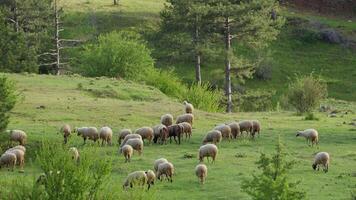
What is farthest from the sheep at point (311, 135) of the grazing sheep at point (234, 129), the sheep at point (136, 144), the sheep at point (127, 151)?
the sheep at point (127, 151)

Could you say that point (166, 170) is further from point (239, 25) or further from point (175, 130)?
point (239, 25)

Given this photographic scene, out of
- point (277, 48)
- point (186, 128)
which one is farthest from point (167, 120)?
point (277, 48)

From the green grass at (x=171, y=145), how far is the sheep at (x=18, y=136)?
41 cm

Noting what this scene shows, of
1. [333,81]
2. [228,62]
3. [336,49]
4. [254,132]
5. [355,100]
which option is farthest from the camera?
[336,49]

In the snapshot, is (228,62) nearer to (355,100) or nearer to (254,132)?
(355,100)

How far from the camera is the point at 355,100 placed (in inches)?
3019

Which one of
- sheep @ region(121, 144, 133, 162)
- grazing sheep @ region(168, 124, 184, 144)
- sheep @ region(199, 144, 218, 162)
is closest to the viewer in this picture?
sheep @ region(121, 144, 133, 162)

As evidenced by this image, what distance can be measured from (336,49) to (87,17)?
32.0m

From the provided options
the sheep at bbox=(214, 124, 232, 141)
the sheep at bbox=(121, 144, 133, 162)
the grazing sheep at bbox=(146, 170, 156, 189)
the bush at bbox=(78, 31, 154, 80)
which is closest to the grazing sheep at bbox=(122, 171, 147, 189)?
the grazing sheep at bbox=(146, 170, 156, 189)

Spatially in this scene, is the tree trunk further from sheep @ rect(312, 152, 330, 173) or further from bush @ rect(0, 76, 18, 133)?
sheep @ rect(312, 152, 330, 173)

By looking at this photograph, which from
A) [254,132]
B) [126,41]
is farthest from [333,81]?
[254,132]

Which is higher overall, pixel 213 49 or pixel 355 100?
pixel 213 49

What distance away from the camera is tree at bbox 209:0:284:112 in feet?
217

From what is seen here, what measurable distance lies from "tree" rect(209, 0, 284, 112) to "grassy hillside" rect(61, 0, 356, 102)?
648cm
